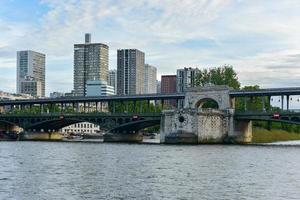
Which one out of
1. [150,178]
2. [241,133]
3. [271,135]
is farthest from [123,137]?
[150,178]

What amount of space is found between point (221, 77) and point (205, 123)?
50.8 metres

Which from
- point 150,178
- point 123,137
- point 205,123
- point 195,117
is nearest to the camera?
point 150,178

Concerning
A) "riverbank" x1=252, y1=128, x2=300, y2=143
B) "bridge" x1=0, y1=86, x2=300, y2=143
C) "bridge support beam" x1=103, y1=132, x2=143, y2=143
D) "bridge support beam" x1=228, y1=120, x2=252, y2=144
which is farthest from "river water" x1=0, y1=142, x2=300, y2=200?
"riverbank" x1=252, y1=128, x2=300, y2=143

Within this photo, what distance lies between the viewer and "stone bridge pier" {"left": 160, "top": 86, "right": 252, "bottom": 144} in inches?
4650

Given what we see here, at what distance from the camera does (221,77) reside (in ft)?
552

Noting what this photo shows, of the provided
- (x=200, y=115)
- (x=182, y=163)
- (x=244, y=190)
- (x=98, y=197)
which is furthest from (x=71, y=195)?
(x=200, y=115)

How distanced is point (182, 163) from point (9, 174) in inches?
794

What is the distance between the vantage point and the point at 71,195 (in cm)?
4047

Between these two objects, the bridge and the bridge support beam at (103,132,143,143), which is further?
the bridge support beam at (103,132,143,143)

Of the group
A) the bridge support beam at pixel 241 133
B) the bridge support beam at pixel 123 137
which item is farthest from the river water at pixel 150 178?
the bridge support beam at pixel 123 137

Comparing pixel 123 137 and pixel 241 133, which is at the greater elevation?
pixel 241 133

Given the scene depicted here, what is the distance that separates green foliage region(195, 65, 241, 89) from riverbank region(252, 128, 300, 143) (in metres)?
14.6

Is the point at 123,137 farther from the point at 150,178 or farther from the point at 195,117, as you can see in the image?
the point at 150,178

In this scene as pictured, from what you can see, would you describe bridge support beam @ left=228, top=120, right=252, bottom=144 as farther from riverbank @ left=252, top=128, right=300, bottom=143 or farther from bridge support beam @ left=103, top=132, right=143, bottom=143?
bridge support beam @ left=103, top=132, right=143, bottom=143
